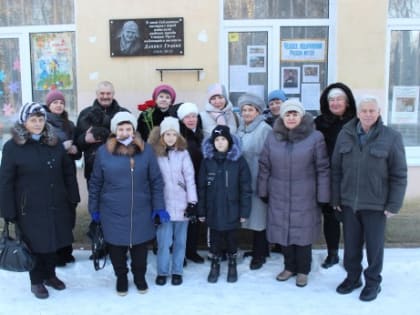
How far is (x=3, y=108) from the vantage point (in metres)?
6.08

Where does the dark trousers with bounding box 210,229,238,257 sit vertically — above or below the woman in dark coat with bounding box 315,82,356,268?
below

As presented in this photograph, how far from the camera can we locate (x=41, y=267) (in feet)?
12.6

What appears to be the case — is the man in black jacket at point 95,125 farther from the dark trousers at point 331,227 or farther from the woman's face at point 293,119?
the dark trousers at point 331,227

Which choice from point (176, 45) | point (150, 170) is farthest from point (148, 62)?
point (150, 170)

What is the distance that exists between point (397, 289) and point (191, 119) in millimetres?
2327

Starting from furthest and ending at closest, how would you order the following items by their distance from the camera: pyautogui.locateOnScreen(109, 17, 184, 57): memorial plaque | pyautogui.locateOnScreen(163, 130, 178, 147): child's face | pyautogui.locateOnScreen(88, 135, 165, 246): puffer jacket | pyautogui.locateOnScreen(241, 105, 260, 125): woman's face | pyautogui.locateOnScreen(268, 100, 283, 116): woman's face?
pyautogui.locateOnScreen(109, 17, 184, 57): memorial plaque, pyautogui.locateOnScreen(268, 100, 283, 116): woman's face, pyautogui.locateOnScreen(241, 105, 260, 125): woman's face, pyautogui.locateOnScreen(163, 130, 178, 147): child's face, pyautogui.locateOnScreen(88, 135, 165, 246): puffer jacket

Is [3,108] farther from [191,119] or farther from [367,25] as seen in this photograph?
[367,25]

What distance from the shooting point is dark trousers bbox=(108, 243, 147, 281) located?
377 centimetres

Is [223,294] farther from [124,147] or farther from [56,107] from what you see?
[56,107]

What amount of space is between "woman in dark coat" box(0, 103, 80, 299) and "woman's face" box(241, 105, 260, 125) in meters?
1.57

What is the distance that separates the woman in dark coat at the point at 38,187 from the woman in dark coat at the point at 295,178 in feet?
5.49

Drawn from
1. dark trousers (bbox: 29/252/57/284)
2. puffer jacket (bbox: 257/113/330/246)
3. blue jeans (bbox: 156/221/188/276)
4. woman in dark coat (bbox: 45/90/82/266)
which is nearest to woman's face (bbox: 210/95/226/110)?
puffer jacket (bbox: 257/113/330/246)

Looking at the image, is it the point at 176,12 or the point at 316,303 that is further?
the point at 176,12

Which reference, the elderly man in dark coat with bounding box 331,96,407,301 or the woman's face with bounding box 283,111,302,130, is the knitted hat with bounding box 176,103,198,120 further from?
the elderly man in dark coat with bounding box 331,96,407,301
